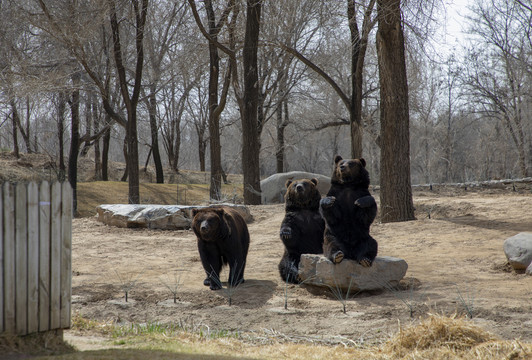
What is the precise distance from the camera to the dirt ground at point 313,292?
4957 mm

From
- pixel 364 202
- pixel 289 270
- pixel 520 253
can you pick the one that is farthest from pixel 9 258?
pixel 520 253

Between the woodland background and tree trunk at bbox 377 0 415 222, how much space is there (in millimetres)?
529

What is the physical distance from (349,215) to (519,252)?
2.44 m

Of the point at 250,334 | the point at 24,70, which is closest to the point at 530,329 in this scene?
the point at 250,334

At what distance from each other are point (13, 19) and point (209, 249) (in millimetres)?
12890

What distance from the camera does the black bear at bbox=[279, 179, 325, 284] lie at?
7000 mm

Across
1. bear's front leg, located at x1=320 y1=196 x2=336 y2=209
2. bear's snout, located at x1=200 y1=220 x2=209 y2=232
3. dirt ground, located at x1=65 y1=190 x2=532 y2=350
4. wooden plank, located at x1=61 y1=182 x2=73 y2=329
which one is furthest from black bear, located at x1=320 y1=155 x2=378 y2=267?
wooden plank, located at x1=61 y1=182 x2=73 y2=329

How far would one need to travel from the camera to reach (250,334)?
4820 mm

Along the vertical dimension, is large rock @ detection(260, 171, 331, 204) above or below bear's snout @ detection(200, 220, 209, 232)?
above

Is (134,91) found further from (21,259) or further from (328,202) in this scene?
(21,259)

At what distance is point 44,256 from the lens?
400cm

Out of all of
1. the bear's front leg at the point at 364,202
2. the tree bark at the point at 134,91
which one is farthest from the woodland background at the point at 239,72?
the bear's front leg at the point at 364,202

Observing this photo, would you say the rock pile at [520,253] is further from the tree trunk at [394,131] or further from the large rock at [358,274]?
the tree trunk at [394,131]

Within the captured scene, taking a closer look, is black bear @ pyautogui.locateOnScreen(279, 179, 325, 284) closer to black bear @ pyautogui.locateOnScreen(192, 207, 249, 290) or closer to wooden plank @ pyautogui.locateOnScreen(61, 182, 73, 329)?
black bear @ pyautogui.locateOnScreen(192, 207, 249, 290)
